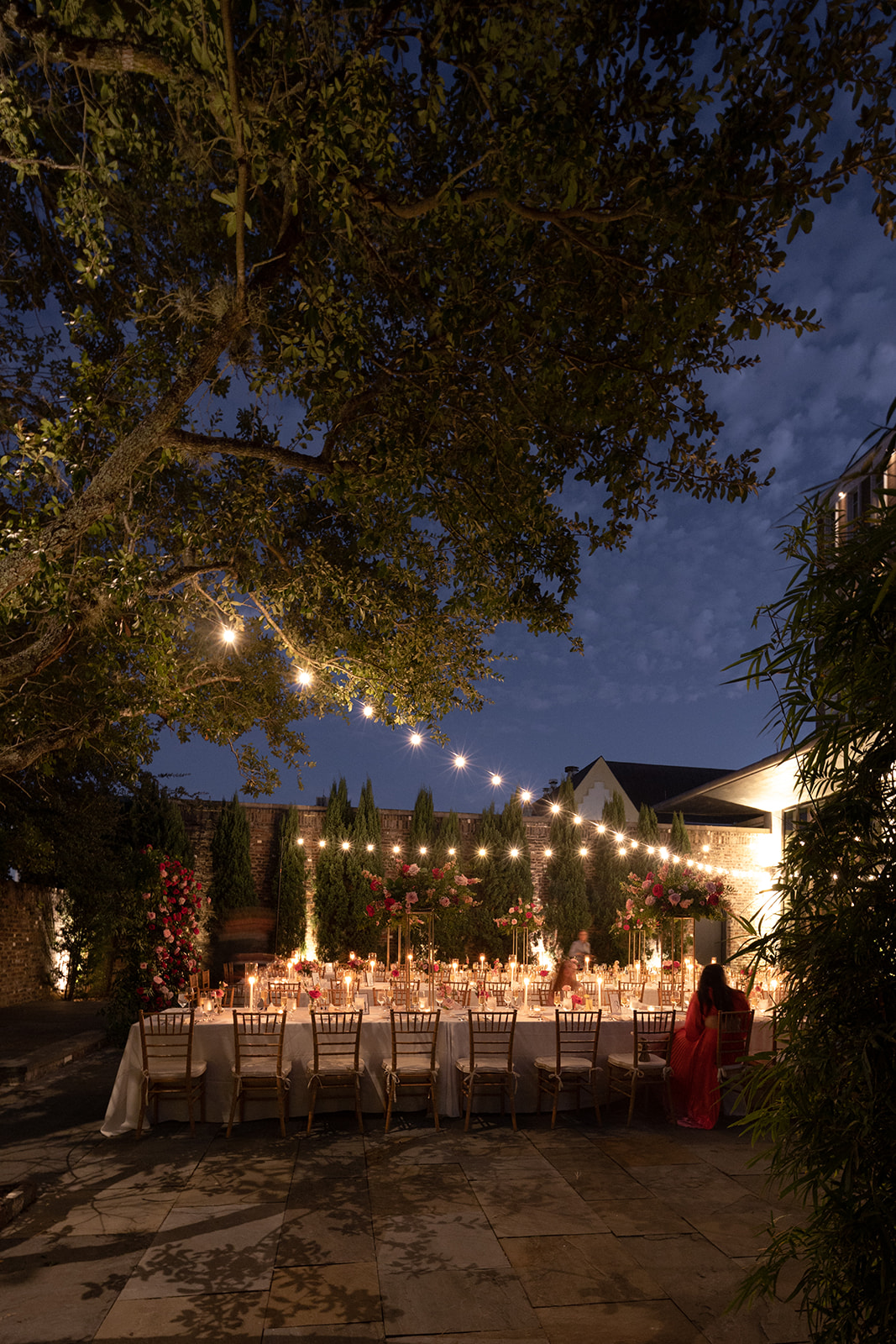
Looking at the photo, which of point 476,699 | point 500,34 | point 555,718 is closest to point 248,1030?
point 476,699

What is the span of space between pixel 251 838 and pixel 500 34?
46.9ft

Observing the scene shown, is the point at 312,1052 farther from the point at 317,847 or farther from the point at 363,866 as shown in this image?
the point at 317,847

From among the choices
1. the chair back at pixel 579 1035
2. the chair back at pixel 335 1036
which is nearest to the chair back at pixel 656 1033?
the chair back at pixel 579 1035

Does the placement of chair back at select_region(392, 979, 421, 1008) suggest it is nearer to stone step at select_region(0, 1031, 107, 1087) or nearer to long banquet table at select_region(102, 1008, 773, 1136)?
long banquet table at select_region(102, 1008, 773, 1136)

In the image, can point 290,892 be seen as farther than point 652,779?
No

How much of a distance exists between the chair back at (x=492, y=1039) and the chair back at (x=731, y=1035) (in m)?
1.81

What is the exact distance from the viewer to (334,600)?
6.96 m

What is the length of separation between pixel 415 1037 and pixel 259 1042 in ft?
4.56

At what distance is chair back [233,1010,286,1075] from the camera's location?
7.00 metres

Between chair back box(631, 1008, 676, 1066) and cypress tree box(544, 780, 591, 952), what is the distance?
27.6 feet

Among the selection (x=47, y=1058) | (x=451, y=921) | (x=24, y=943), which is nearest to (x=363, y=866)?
(x=451, y=921)

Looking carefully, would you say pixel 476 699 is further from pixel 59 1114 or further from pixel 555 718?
pixel 555 718

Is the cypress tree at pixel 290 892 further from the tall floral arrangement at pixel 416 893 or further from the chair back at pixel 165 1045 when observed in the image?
Answer: the chair back at pixel 165 1045

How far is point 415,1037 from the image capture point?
763 centimetres
